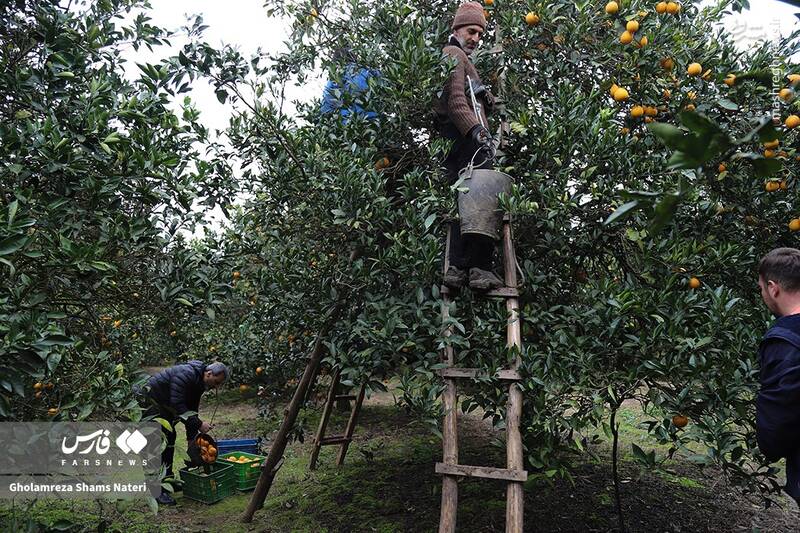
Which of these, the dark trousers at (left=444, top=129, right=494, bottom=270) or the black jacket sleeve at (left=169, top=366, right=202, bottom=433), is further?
the black jacket sleeve at (left=169, top=366, right=202, bottom=433)

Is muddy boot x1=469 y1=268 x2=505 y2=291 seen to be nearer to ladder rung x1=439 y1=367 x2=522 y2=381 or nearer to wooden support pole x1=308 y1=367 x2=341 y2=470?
ladder rung x1=439 y1=367 x2=522 y2=381

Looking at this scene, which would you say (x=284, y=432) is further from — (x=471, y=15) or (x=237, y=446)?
(x=471, y=15)

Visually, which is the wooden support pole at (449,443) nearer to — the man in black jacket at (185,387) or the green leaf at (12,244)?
the green leaf at (12,244)

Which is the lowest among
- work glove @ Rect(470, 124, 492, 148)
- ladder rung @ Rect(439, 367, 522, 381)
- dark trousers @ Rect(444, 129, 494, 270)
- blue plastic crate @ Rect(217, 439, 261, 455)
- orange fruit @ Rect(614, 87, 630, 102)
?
blue plastic crate @ Rect(217, 439, 261, 455)

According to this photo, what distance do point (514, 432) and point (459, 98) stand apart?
2.01 m

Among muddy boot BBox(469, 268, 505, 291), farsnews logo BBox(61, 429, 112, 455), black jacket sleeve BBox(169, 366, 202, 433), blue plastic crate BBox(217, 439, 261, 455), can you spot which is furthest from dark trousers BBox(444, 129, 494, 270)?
blue plastic crate BBox(217, 439, 261, 455)

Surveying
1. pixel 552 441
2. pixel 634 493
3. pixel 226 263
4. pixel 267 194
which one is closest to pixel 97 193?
pixel 226 263

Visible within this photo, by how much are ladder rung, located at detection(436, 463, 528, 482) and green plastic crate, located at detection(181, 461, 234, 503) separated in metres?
2.79

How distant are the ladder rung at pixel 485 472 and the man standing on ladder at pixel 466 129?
3.28 ft

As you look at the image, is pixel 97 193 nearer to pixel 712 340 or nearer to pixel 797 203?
pixel 712 340

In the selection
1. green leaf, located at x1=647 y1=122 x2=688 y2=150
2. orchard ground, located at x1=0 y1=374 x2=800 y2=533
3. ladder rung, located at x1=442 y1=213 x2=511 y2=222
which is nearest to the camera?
green leaf, located at x1=647 y1=122 x2=688 y2=150

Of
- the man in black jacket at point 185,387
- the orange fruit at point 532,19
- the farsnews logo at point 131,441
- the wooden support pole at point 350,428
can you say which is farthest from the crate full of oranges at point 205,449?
the orange fruit at point 532,19

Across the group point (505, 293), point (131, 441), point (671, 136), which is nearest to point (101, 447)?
point (131, 441)

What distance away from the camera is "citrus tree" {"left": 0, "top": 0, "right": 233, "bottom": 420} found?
2178 millimetres
